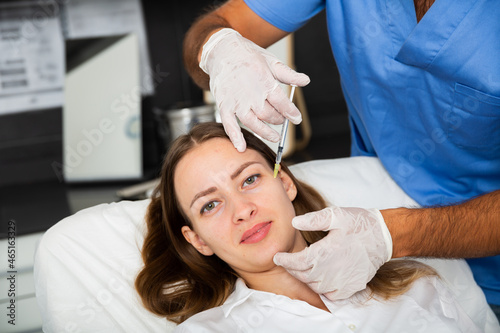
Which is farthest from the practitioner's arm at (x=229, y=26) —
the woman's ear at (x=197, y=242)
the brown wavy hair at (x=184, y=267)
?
the woman's ear at (x=197, y=242)

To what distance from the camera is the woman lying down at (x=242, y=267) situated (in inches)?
48.1

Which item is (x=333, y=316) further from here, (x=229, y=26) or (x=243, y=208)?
(x=229, y=26)

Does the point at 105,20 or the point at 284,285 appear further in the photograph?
the point at 105,20

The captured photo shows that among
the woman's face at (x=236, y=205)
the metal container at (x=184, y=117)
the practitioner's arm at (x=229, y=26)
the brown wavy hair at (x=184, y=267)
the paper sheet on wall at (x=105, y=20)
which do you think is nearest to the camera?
the woman's face at (x=236, y=205)

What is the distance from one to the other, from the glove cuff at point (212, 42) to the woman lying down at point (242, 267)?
0.55 feet

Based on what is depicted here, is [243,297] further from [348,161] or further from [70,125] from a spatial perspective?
[70,125]

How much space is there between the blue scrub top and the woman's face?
0.39 meters

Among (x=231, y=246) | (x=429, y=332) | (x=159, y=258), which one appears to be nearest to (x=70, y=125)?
(x=159, y=258)

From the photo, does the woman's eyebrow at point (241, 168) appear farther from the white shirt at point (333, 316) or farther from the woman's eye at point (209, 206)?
the white shirt at point (333, 316)

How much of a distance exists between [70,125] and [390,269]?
1582 mm

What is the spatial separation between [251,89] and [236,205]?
0.89ft

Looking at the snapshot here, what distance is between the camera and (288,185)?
143 centimetres

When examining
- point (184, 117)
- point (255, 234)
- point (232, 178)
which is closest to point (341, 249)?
point (255, 234)

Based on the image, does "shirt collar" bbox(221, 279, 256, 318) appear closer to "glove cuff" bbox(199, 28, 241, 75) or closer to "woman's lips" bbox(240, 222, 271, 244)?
"woman's lips" bbox(240, 222, 271, 244)
